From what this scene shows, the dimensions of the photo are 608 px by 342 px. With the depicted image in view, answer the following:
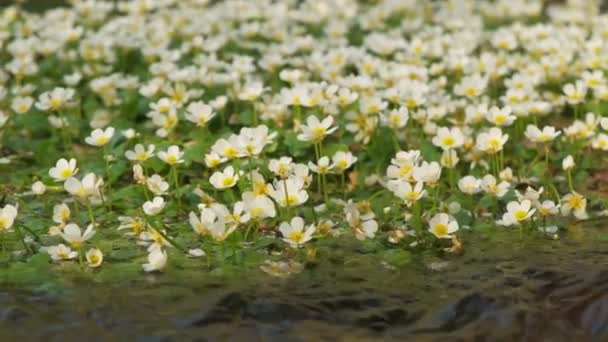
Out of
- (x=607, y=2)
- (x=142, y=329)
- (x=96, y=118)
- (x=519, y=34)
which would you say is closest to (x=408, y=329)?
(x=142, y=329)

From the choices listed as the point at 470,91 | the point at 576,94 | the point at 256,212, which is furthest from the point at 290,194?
the point at 576,94

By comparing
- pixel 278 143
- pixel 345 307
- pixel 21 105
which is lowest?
pixel 345 307

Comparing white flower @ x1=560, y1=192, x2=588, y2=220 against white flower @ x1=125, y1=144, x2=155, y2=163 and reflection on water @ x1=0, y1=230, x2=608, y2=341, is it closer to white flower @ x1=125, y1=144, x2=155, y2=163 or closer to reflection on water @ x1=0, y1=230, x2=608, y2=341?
reflection on water @ x1=0, y1=230, x2=608, y2=341

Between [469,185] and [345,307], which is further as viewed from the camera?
[469,185]

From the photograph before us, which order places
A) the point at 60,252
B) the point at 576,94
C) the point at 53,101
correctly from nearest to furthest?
the point at 60,252 < the point at 53,101 < the point at 576,94

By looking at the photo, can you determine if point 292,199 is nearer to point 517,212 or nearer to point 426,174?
point 426,174

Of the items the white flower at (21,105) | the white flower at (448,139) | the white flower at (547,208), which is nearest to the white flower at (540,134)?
the white flower at (448,139)

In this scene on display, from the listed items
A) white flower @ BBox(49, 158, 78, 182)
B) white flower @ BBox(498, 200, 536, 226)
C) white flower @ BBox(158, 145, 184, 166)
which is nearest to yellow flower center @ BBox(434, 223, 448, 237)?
white flower @ BBox(498, 200, 536, 226)

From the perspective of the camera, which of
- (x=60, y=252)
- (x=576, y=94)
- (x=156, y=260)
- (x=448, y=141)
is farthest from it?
(x=576, y=94)

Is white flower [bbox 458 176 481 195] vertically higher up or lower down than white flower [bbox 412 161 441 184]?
lower down
